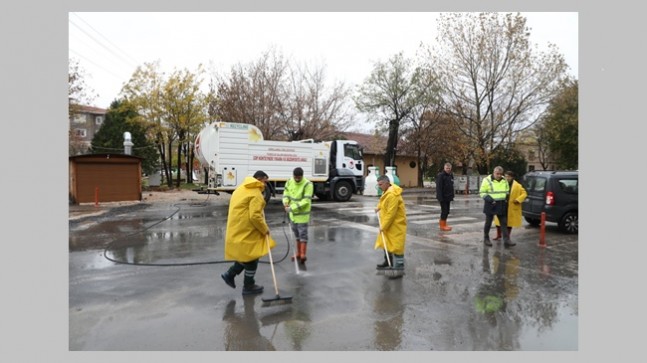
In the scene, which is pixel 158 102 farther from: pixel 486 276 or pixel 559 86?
pixel 559 86

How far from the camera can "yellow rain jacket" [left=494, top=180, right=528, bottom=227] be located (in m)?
8.81

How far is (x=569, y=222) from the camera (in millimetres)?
10023

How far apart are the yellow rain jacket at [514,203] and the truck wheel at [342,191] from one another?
10551 mm

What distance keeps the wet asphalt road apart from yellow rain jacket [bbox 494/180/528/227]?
0.62 meters

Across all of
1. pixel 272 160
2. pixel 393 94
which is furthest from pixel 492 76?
pixel 272 160

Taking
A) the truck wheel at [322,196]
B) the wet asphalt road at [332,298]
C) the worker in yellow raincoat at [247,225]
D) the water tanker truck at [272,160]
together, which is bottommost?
the wet asphalt road at [332,298]

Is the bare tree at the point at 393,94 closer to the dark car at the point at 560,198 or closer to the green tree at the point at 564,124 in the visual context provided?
the green tree at the point at 564,124

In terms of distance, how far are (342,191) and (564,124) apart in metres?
25.3

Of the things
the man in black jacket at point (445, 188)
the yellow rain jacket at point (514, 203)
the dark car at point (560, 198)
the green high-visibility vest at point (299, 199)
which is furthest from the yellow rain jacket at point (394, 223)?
the dark car at point (560, 198)

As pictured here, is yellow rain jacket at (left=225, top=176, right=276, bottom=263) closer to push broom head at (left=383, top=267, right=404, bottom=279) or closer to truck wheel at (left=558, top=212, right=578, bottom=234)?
push broom head at (left=383, top=267, right=404, bottom=279)

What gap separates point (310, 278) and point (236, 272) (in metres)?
1.22

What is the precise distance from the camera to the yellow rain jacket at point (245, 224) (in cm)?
491

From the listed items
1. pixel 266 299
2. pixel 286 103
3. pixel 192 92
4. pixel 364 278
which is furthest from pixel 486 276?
pixel 192 92

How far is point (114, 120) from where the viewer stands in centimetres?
3988
